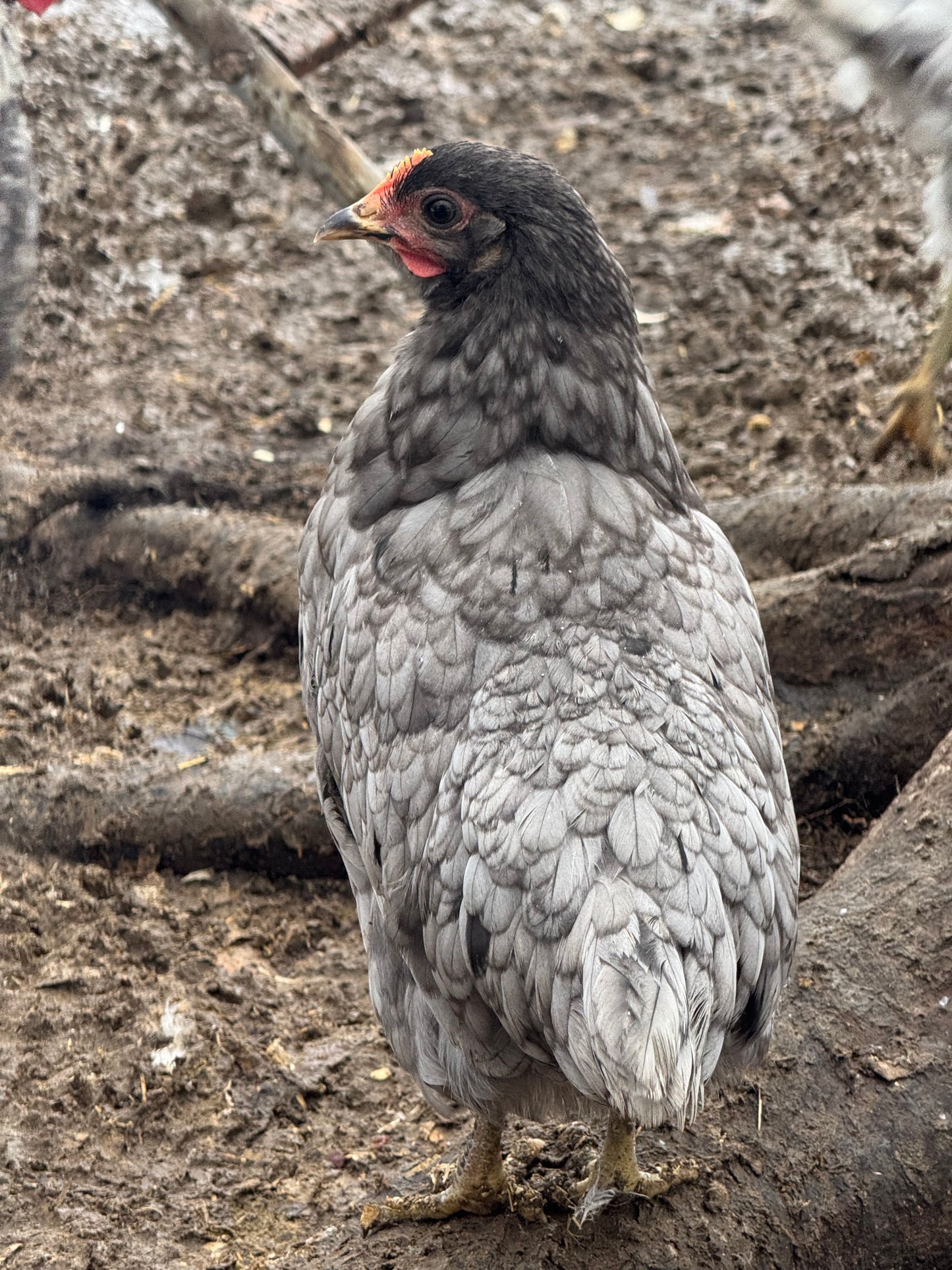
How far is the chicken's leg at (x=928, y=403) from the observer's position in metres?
4.05

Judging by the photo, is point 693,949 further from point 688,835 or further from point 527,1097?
point 527,1097

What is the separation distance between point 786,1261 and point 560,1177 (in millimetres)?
489

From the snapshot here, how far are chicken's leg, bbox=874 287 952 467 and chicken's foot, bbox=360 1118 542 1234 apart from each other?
2.82 meters

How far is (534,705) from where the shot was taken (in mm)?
1995

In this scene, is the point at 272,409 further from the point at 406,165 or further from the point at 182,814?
the point at 406,165

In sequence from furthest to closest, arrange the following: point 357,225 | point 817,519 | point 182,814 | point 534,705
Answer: point 817,519
point 182,814
point 357,225
point 534,705

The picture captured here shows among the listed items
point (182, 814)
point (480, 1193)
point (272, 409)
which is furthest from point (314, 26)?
point (480, 1193)

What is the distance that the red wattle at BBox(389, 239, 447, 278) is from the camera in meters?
2.40

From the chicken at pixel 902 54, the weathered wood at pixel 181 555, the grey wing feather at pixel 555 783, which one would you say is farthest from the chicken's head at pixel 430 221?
the weathered wood at pixel 181 555

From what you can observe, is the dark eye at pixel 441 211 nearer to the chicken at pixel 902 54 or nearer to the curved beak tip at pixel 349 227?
the curved beak tip at pixel 349 227

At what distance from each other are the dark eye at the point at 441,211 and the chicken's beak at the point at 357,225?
3.9 inches

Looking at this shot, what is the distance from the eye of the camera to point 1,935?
10.1 ft

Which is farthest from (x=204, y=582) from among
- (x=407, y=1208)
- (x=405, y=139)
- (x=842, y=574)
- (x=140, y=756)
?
(x=405, y=139)

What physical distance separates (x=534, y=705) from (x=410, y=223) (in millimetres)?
1044
